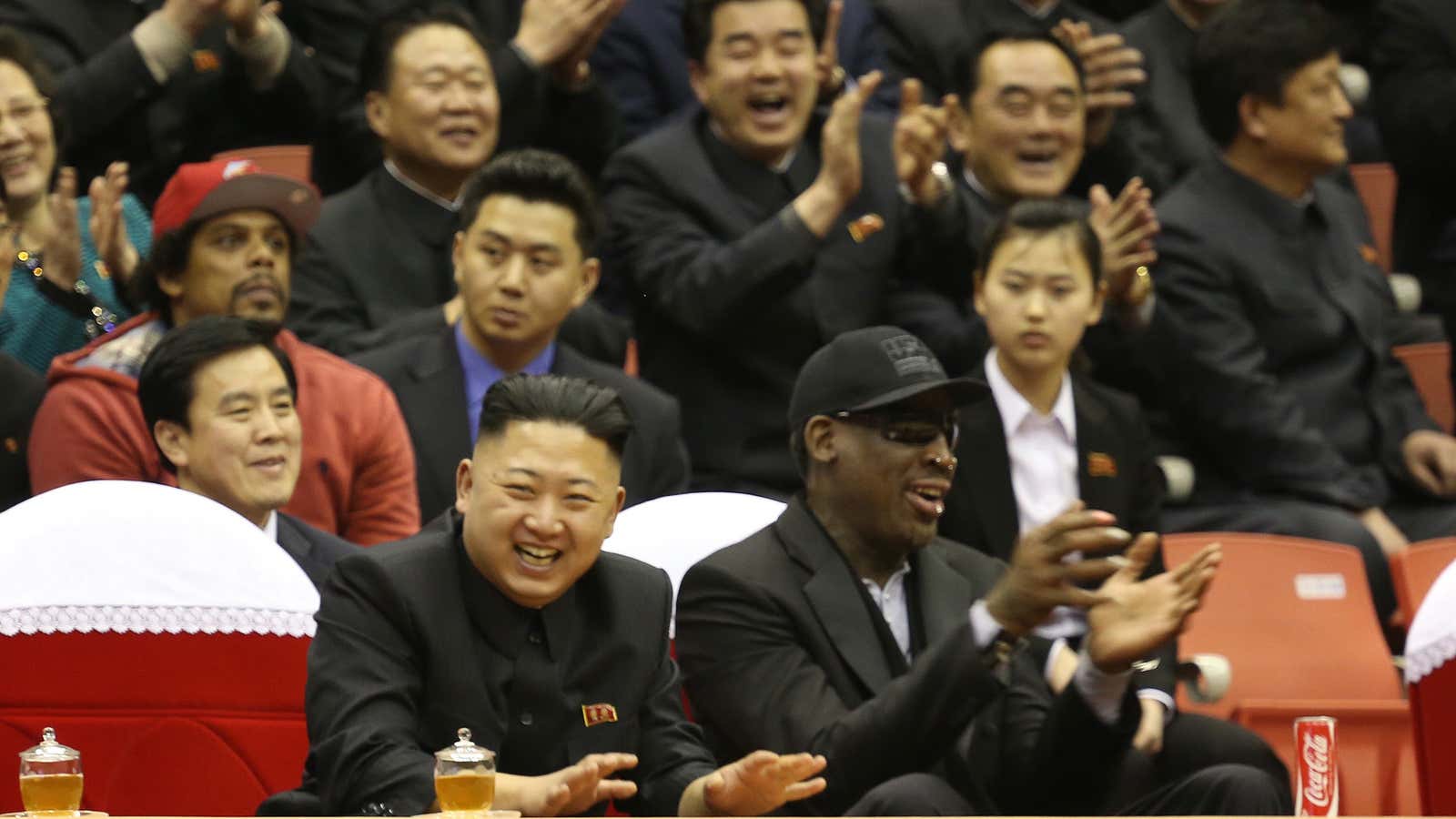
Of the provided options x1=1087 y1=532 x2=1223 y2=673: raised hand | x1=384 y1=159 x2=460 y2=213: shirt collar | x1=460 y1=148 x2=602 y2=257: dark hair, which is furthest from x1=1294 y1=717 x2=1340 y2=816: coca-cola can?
x1=384 y1=159 x2=460 y2=213: shirt collar

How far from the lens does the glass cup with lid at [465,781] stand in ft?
7.80

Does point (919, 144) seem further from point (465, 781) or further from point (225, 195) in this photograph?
point (465, 781)

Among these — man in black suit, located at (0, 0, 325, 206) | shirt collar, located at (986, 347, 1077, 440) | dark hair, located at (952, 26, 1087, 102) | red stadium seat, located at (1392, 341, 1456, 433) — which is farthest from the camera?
red stadium seat, located at (1392, 341, 1456, 433)

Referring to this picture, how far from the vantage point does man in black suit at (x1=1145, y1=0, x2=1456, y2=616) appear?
17.6 ft

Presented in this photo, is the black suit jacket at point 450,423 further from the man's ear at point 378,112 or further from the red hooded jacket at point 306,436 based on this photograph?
the man's ear at point 378,112

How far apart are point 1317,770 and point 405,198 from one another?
9.91ft

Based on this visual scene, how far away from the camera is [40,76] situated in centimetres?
489

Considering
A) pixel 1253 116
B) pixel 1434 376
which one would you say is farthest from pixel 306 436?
pixel 1434 376

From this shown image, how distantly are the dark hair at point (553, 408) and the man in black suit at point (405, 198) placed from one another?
70.8 inches

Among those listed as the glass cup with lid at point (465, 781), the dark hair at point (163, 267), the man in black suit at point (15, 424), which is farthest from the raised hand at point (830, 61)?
the glass cup with lid at point (465, 781)

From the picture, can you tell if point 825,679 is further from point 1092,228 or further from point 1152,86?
point 1152,86

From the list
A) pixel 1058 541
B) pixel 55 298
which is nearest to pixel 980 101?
pixel 55 298

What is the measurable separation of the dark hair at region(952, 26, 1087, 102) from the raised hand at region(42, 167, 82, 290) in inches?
85.0

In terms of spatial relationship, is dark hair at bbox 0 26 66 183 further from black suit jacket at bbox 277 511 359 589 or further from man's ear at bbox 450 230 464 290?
black suit jacket at bbox 277 511 359 589
